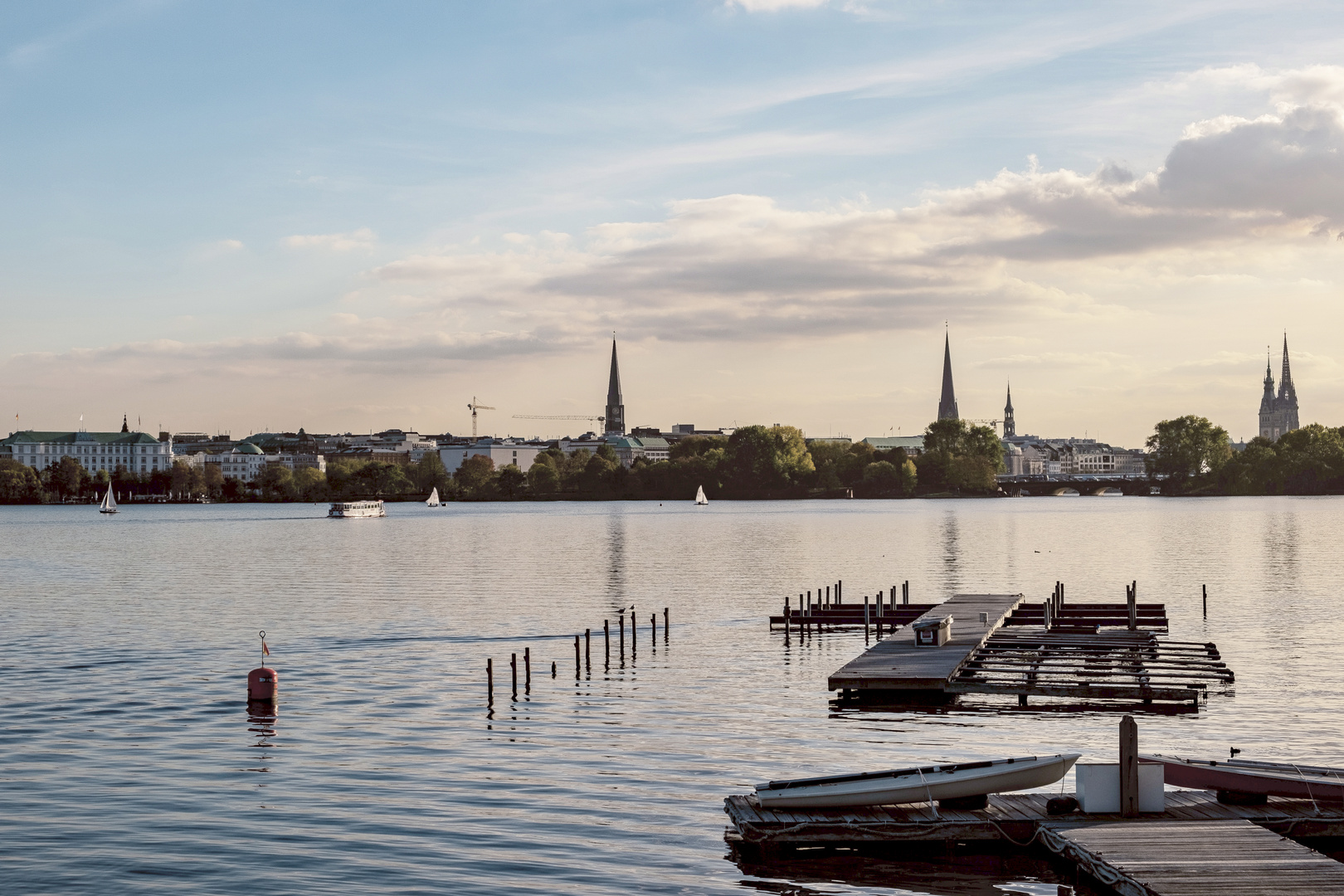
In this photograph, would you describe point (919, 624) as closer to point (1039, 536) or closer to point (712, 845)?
point (712, 845)

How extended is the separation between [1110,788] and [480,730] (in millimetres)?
18084

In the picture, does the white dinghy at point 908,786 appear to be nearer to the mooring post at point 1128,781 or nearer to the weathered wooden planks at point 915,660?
the mooring post at point 1128,781

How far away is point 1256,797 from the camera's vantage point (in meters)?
25.7

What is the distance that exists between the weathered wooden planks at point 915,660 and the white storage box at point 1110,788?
52.3 ft

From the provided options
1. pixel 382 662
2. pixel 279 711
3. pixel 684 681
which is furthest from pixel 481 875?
pixel 382 662

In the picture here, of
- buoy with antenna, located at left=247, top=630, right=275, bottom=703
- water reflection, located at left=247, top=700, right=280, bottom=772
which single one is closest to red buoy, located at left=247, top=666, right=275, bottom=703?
buoy with antenna, located at left=247, top=630, right=275, bottom=703

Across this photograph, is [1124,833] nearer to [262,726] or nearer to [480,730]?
[480,730]

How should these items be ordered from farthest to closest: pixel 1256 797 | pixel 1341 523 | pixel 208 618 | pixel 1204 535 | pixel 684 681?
pixel 1341 523
pixel 1204 535
pixel 208 618
pixel 684 681
pixel 1256 797

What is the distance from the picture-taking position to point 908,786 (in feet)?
84.1

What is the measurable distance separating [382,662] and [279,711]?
10.5 meters

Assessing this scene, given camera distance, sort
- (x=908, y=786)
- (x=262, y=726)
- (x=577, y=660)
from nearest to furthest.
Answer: (x=908, y=786) < (x=262, y=726) < (x=577, y=660)

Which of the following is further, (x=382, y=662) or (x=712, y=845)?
(x=382, y=662)

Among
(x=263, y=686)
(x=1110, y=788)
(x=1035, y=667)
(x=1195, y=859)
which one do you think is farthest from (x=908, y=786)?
(x=263, y=686)

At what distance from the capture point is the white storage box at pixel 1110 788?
24.8 metres
